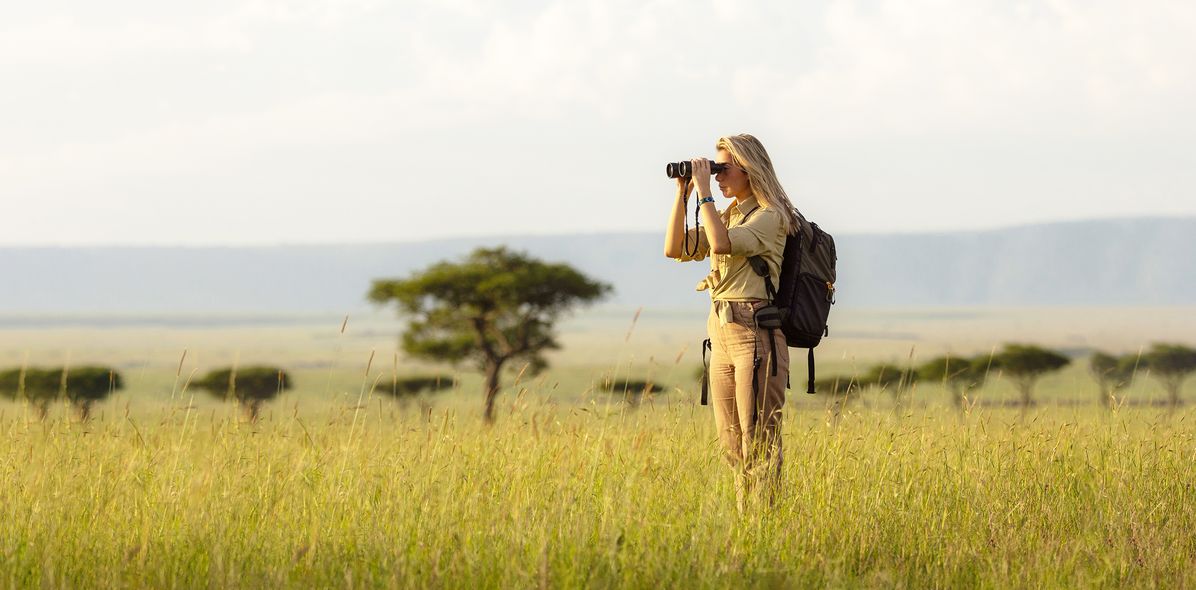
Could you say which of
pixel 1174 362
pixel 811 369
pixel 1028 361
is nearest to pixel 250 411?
pixel 811 369

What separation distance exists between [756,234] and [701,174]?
1.22 feet

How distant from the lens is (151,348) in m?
6.00

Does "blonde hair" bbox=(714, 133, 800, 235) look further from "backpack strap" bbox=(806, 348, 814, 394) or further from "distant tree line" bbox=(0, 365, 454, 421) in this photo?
"distant tree line" bbox=(0, 365, 454, 421)

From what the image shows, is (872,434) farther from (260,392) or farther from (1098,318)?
(1098,318)

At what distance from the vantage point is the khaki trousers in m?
4.91

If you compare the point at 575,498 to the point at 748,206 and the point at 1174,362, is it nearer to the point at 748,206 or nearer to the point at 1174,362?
the point at 748,206

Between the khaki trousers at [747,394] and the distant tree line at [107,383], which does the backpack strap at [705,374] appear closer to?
the khaki trousers at [747,394]

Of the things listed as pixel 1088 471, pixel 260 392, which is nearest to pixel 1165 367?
pixel 260 392

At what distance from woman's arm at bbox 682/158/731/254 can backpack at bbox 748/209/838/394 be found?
19 cm

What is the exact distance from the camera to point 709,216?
4.82 metres

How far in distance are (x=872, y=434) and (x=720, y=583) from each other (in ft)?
8.50

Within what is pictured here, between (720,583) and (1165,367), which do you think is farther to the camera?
(1165,367)

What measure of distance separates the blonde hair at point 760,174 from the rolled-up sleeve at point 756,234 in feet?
0.18

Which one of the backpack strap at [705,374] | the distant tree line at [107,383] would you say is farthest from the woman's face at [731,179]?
the distant tree line at [107,383]
